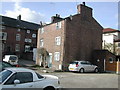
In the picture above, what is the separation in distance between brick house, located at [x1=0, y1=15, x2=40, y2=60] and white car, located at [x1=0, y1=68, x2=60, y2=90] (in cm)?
3866

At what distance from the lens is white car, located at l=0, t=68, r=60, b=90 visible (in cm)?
716

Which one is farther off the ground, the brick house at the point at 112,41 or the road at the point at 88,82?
the brick house at the point at 112,41

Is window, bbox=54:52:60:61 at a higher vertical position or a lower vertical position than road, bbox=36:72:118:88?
higher

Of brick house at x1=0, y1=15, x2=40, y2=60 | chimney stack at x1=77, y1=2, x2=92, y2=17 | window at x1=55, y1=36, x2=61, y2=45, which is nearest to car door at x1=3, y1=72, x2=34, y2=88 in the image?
window at x1=55, y1=36, x2=61, y2=45

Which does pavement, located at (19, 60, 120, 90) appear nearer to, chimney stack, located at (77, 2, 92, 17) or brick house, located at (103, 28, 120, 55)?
chimney stack, located at (77, 2, 92, 17)

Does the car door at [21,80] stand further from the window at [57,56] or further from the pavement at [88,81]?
the window at [57,56]

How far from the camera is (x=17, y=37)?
168 feet

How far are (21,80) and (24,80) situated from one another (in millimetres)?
140

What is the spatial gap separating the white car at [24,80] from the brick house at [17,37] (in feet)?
127

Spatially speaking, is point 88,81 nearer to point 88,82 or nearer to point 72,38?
point 88,82

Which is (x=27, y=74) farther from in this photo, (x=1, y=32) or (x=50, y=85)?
(x=1, y=32)

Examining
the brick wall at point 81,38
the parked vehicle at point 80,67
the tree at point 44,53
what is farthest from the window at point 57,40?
the parked vehicle at point 80,67

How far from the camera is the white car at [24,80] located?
7.16 metres

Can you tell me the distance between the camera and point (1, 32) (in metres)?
46.8
